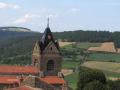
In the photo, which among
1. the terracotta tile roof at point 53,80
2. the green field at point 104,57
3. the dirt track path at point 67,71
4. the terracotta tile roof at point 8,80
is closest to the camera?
the terracotta tile roof at point 8,80

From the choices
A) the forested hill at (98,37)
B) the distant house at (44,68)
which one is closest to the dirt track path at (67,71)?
the distant house at (44,68)

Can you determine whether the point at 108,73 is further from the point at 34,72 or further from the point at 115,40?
the point at 115,40

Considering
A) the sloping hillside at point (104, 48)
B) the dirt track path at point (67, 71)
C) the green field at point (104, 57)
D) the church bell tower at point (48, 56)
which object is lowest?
the dirt track path at point (67, 71)

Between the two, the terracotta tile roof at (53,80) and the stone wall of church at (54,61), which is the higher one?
the stone wall of church at (54,61)

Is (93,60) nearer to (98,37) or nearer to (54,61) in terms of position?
(54,61)

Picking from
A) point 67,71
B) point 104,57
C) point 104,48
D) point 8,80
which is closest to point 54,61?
point 8,80

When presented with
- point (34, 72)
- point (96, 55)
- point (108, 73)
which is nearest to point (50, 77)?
point (34, 72)

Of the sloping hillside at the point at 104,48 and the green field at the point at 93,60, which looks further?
the sloping hillside at the point at 104,48

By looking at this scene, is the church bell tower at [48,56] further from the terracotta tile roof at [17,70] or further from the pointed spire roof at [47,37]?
the terracotta tile roof at [17,70]
